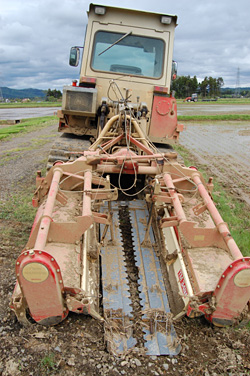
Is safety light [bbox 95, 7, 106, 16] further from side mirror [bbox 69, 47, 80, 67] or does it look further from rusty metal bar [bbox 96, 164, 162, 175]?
rusty metal bar [bbox 96, 164, 162, 175]

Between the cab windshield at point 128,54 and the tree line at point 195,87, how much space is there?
69.8 metres

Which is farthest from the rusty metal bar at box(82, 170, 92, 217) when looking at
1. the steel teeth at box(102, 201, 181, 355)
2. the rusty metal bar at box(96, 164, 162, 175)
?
the steel teeth at box(102, 201, 181, 355)

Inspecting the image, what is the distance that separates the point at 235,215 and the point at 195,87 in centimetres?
7565

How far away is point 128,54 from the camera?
5.78 meters

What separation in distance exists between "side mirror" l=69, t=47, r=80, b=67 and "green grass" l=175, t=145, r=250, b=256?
3757mm

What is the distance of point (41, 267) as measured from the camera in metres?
2.69

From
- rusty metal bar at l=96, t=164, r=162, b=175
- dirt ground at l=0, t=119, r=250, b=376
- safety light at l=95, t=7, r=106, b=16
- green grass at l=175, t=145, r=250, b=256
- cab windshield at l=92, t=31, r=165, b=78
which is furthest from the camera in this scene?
cab windshield at l=92, t=31, r=165, b=78

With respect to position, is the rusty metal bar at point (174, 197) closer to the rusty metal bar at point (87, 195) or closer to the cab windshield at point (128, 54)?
the rusty metal bar at point (87, 195)

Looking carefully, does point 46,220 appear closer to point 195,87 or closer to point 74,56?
point 74,56

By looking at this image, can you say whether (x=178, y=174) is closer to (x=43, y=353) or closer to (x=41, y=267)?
(x=41, y=267)

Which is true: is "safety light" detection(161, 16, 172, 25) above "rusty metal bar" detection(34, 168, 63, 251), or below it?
above

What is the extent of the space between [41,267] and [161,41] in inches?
185

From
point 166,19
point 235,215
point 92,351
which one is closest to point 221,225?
point 92,351

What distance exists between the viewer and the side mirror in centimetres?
565
